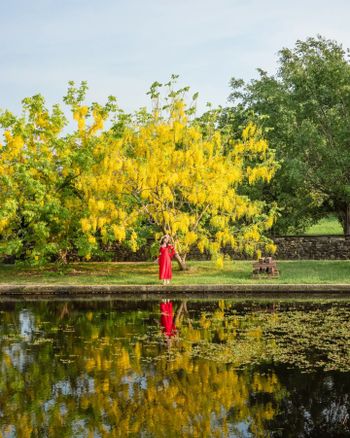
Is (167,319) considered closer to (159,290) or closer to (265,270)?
(159,290)

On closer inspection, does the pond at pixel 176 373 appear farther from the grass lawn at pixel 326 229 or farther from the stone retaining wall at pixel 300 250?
the grass lawn at pixel 326 229

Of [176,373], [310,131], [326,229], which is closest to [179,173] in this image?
[310,131]

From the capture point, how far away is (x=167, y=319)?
15.8 metres

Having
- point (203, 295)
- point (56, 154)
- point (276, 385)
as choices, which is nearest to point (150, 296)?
point (203, 295)

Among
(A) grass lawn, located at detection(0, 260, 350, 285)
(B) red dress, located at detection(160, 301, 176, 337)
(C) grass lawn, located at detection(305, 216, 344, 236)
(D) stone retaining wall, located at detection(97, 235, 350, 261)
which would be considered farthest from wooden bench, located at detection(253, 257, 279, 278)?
(C) grass lawn, located at detection(305, 216, 344, 236)

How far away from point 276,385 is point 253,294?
37.7 ft

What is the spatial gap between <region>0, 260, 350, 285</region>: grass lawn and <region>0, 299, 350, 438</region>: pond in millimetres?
6271

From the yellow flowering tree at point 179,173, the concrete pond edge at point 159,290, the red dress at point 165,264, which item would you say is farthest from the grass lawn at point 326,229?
the concrete pond edge at point 159,290

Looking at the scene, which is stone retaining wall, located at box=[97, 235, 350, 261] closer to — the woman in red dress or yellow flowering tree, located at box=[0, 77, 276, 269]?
yellow flowering tree, located at box=[0, 77, 276, 269]

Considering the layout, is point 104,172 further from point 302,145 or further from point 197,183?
point 302,145

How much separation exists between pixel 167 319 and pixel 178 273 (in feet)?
34.7

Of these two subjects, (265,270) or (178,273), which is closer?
(265,270)

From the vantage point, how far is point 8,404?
8.78m

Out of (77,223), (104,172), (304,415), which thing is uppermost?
(104,172)
